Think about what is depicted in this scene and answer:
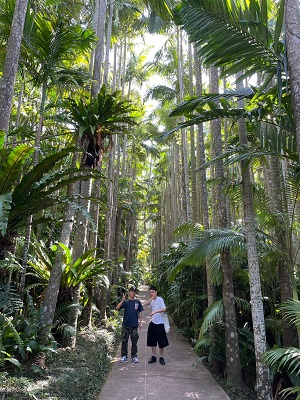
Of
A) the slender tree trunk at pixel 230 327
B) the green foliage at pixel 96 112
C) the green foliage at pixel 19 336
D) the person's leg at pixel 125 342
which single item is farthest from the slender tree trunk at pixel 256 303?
the green foliage at pixel 19 336

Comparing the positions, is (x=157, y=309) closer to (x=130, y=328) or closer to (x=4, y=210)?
(x=130, y=328)

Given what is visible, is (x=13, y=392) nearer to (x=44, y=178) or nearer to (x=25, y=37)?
(x=44, y=178)

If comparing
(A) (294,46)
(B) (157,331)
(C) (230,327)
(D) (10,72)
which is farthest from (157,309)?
(A) (294,46)

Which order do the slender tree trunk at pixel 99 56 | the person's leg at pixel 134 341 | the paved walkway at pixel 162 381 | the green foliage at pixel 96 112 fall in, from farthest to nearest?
the slender tree trunk at pixel 99 56 < the person's leg at pixel 134 341 < the green foliage at pixel 96 112 < the paved walkway at pixel 162 381

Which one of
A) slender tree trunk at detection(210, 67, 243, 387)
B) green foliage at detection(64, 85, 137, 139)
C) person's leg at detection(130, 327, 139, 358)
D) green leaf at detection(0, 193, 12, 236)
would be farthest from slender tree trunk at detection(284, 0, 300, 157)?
person's leg at detection(130, 327, 139, 358)

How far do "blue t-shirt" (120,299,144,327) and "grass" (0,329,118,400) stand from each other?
81cm

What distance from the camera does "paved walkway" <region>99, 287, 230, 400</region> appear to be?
471 cm

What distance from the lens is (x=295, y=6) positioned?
11.2ft

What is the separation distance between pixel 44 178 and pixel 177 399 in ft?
12.3

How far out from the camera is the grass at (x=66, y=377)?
12.1 feet

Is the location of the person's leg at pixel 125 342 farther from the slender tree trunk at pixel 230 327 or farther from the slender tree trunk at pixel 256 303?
the slender tree trunk at pixel 256 303

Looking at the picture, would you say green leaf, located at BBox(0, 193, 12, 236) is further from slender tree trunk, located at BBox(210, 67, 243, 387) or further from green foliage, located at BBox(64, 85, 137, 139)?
slender tree trunk, located at BBox(210, 67, 243, 387)

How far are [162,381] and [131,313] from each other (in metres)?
1.53

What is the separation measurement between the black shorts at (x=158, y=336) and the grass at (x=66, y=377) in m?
0.95
